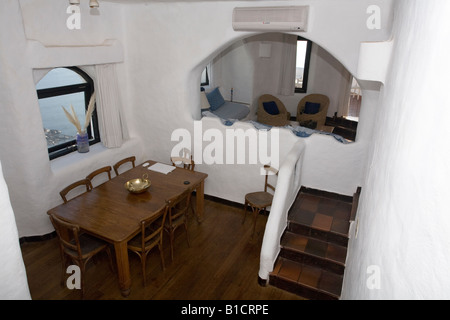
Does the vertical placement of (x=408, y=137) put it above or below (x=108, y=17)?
below

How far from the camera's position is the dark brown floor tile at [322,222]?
4.13m

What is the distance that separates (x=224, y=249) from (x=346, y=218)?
176 centimetres

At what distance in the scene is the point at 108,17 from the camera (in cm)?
498

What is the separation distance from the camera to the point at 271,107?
862 cm

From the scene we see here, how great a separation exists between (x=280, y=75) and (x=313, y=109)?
1.44m

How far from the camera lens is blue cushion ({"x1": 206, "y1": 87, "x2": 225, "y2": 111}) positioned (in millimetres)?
8219

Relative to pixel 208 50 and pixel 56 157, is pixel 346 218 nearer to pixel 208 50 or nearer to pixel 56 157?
pixel 208 50

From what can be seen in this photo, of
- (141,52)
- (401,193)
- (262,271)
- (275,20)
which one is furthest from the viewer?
(141,52)

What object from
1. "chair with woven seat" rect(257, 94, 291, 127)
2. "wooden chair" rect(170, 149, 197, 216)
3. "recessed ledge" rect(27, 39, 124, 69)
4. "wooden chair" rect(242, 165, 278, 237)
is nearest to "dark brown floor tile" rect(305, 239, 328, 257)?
"wooden chair" rect(242, 165, 278, 237)

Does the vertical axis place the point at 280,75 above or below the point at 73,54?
below

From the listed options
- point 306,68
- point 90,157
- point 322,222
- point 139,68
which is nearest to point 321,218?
point 322,222

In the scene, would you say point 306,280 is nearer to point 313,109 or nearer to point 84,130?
point 84,130

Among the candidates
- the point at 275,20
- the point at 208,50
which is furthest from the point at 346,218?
the point at 208,50

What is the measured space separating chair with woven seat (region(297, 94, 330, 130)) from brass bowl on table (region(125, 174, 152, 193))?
516 cm
